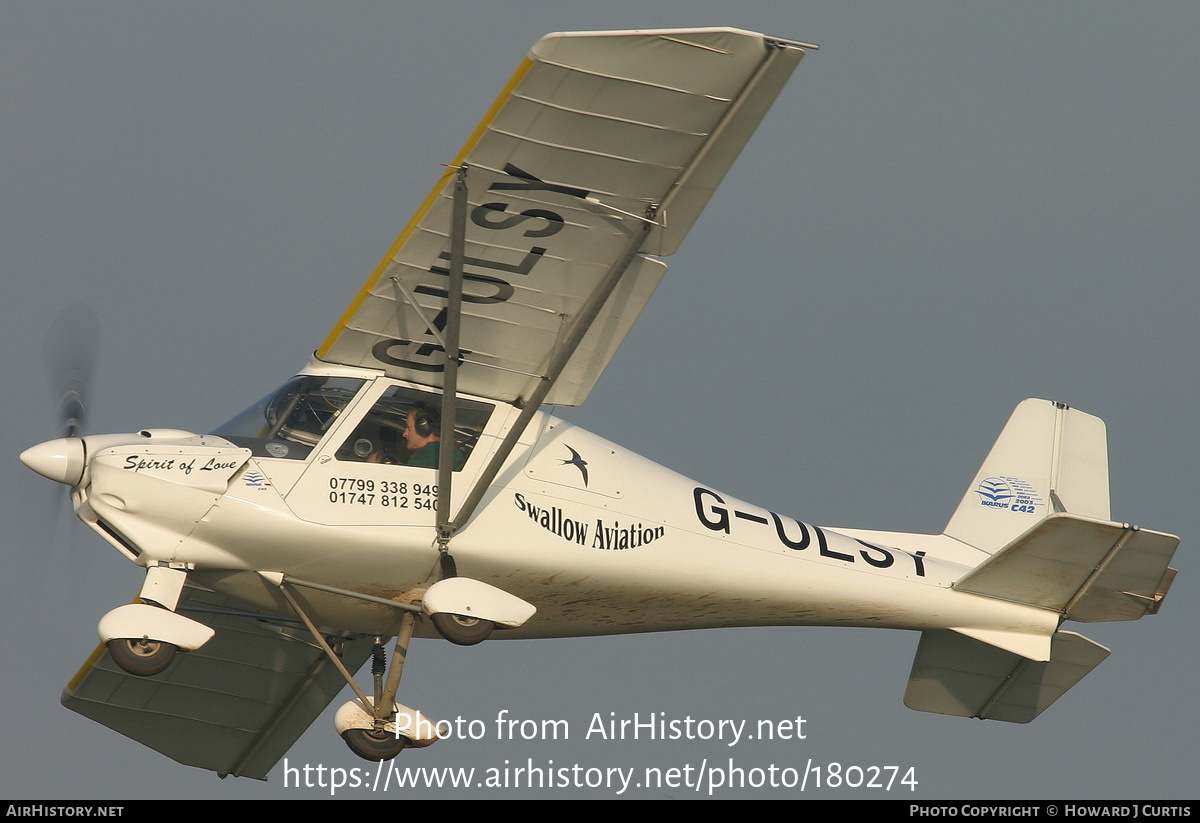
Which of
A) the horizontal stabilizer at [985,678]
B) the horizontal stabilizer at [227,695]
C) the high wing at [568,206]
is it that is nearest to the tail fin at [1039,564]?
the horizontal stabilizer at [985,678]

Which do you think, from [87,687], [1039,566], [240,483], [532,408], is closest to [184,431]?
[240,483]

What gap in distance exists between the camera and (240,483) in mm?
11094

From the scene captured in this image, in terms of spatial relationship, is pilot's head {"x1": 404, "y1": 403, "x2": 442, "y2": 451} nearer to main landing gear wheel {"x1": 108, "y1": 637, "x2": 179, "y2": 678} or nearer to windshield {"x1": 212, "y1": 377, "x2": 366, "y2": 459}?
windshield {"x1": 212, "y1": 377, "x2": 366, "y2": 459}

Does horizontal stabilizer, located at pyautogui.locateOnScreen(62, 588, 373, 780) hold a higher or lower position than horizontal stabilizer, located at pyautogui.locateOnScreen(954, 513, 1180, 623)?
lower

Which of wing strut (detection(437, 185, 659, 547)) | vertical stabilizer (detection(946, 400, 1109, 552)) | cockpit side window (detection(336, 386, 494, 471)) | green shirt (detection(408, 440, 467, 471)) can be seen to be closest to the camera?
wing strut (detection(437, 185, 659, 547))

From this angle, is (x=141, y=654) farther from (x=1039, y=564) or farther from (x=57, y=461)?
(x=1039, y=564)

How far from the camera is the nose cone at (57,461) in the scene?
1088 centimetres

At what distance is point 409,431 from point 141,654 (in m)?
2.65

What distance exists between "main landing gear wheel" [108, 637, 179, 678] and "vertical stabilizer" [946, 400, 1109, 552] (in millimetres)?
7823

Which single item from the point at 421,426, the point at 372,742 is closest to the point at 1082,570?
the point at 421,426

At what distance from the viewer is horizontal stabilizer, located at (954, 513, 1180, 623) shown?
1246cm

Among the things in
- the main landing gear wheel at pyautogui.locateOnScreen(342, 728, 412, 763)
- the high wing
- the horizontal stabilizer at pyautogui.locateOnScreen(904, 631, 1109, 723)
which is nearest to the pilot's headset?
the high wing

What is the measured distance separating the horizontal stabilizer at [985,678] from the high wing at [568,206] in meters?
4.48

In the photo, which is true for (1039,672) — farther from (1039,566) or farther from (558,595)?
(558,595)
